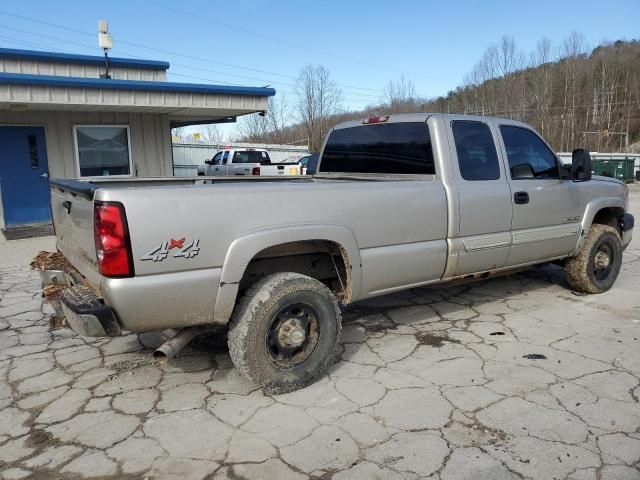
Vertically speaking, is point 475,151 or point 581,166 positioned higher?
point 475,151

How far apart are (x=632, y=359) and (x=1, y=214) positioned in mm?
11562

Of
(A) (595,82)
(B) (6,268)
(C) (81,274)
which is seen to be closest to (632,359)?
(C) (81,274)

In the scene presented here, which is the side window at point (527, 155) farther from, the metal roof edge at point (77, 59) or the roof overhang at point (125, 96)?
the metal roof edge at point (77, 59)

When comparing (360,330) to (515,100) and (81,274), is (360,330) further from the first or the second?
(515,100)

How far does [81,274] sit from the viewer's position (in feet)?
11.4

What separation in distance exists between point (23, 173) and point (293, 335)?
986cm

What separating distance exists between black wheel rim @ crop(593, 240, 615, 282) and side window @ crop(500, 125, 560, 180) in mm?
1345

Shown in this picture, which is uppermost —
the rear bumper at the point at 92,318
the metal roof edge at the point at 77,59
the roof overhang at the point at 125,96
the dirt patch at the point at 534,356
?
the metal roof edge at the point at 77,59

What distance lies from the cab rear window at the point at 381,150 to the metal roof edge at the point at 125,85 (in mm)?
6211

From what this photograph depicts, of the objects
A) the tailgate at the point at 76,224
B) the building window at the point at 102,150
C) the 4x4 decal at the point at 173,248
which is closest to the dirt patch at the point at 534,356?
the 4x4 decal at the point at 173,248

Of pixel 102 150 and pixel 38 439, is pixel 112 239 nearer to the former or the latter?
pixel 38 439

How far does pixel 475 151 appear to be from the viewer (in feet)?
15.1

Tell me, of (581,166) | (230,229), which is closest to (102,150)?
(230,229)

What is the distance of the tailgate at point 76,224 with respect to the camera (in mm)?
3051
